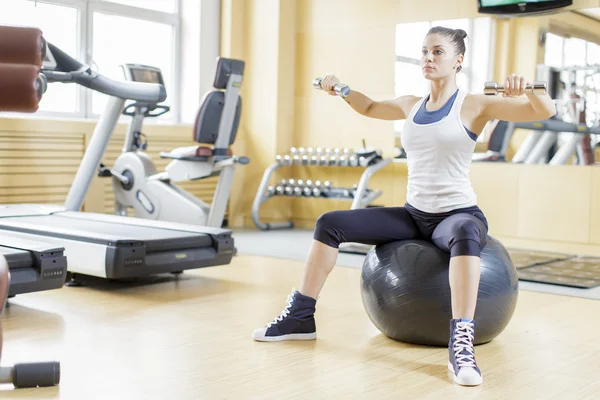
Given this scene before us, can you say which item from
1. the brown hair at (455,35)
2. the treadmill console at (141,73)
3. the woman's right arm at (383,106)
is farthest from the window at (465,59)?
the brown hair at (455,35)

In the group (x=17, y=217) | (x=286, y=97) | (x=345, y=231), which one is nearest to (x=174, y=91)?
(x=286, y=97)

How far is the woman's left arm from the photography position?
2449 millimetres

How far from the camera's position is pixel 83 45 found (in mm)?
6227

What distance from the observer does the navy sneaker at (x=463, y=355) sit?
2.42 m

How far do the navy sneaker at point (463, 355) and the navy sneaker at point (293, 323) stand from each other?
588mm

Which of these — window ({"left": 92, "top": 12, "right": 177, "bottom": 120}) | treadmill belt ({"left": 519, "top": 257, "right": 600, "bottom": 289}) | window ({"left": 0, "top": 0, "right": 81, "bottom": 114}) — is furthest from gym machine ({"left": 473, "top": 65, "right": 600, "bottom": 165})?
window ({"left": 0, "top": 0, "right": 81, "bottom": 114})

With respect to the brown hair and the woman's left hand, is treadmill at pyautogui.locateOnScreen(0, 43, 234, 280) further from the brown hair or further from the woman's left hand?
the woman's left hand

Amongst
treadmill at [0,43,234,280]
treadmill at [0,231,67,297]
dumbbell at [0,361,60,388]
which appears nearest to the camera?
dumbbell at [0,361,60,388]

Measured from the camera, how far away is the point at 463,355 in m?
2.48

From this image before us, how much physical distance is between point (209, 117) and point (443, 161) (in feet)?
8.95

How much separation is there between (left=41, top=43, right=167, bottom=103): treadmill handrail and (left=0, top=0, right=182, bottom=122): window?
89 cm

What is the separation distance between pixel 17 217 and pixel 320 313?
6.80 ft

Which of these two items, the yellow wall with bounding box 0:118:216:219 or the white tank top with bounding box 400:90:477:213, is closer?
the white tank top with bounding box 400:90:477:213

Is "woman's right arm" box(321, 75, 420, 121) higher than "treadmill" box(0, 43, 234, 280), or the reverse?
"woman's right arm" box(321, 75, 420, 121)
